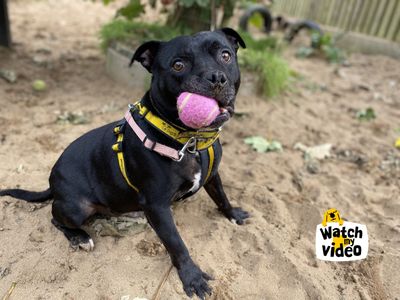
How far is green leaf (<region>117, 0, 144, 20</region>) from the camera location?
5.09 m

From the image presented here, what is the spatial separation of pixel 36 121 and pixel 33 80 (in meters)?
1.11

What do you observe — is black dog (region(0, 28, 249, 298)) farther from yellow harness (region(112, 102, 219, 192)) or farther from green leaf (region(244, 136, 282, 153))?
green leaf (region(244, 136, 282, 153))

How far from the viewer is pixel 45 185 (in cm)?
321

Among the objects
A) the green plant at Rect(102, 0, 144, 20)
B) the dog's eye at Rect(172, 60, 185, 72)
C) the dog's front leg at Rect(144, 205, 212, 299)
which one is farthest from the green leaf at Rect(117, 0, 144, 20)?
the dog's front leg at Rect(144, 205, 212, 299)

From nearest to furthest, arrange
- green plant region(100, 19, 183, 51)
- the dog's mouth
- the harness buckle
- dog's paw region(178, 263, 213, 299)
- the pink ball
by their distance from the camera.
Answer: the pink ball, the dog's mouth, the harness buckle, dog's paw region(178, 263, 213, 299), green plant region(100, 19, 183, 51)

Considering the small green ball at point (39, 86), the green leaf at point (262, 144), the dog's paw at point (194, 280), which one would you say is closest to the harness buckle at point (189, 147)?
the dog's paw at point (194, 280)

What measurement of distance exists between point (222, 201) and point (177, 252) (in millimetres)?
673

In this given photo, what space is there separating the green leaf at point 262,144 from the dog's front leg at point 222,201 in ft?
3.76

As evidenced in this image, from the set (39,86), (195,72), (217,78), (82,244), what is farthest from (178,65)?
(39,86)

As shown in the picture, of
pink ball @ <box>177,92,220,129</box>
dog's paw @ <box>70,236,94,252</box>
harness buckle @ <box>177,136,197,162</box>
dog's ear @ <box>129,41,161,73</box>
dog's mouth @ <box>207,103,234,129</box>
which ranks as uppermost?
dog's ear @ <box>129,41,161,73</box>

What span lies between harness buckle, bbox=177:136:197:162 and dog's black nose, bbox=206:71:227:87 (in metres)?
0.39

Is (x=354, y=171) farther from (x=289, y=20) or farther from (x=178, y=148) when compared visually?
(x=289, y=20)

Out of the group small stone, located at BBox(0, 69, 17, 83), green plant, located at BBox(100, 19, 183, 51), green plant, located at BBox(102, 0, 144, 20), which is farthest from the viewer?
green plant, located at BBox(100, 19, 183, 51)

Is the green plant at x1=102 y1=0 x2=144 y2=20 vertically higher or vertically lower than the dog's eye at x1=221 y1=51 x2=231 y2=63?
lower
